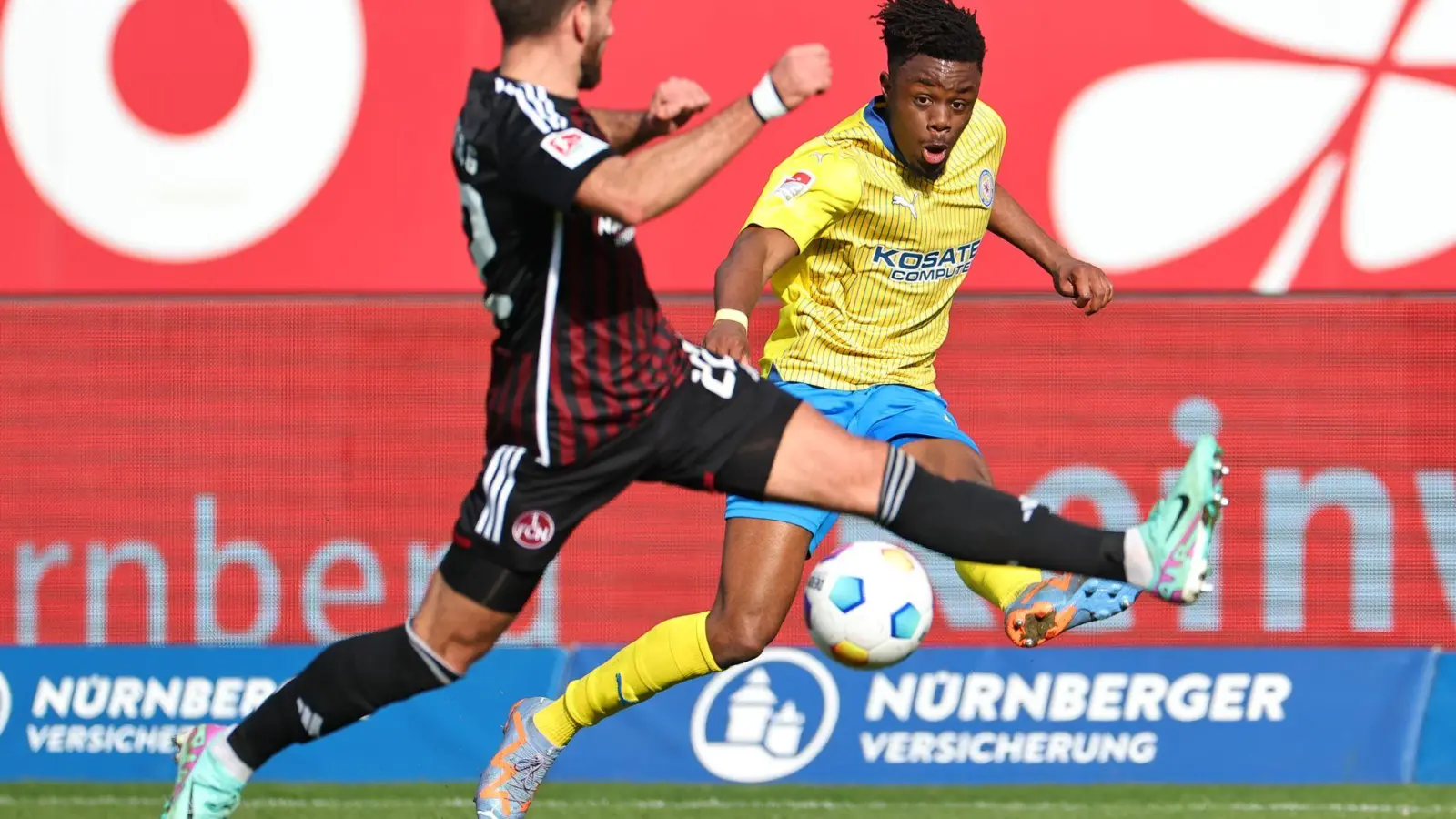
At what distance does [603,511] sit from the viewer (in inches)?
307

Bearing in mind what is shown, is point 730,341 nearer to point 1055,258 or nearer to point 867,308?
point 867,308

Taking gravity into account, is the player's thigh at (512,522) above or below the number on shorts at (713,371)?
below

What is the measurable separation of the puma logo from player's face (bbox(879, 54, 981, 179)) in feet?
0.33

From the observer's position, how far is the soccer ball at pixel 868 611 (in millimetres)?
5352

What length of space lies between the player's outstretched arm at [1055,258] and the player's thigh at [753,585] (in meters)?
1.08

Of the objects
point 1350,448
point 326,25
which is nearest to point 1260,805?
point 1350,448

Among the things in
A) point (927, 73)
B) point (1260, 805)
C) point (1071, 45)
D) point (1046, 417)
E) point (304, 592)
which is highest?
point (927, 73)

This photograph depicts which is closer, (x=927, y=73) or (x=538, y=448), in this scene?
(x=538, y=448)

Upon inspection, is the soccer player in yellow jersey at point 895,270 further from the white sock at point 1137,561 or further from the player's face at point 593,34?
the player's face at point 593,34

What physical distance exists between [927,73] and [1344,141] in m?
4.59

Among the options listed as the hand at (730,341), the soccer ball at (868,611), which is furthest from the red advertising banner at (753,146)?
the hand at (730,341)

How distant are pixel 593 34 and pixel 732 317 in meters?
0.93

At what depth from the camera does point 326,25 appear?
9703mm

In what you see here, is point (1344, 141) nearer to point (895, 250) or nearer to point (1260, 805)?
point (1260, 805)
